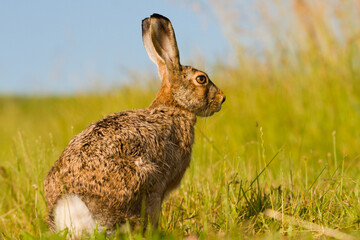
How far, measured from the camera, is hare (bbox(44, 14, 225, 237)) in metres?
2.88

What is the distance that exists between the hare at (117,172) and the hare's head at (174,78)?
0.19 meters

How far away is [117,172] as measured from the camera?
9.55 ft

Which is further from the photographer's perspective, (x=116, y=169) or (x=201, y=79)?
(x=201, y=79)

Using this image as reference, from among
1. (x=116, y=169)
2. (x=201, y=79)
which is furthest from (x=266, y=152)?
(x=116, y=169)

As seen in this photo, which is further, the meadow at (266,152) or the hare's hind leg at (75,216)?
the meadow at (266,152)

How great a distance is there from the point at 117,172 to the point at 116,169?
20 mm

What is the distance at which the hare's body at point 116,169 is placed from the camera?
114 inches

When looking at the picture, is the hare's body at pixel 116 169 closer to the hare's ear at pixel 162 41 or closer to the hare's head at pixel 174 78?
the hare's head at pixel 174 78

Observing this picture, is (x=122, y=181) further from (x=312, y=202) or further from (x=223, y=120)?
(x=223, y=120)

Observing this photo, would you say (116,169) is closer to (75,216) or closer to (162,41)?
(75,216)

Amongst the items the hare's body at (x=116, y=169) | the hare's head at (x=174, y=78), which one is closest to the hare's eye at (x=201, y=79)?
the hare's head at (x=174, y=78)

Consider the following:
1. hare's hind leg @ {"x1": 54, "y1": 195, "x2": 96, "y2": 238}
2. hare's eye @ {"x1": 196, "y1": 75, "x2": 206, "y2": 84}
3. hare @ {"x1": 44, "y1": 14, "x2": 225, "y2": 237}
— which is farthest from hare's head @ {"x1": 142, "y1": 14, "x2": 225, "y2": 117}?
hare's hind leg @ {"x1": 54, "y1": 195, "x2": 96, "y2": 238}

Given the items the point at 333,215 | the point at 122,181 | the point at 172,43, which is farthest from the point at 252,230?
the point at 172,43

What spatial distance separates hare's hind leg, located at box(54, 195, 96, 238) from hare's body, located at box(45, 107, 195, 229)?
0.10 feet
